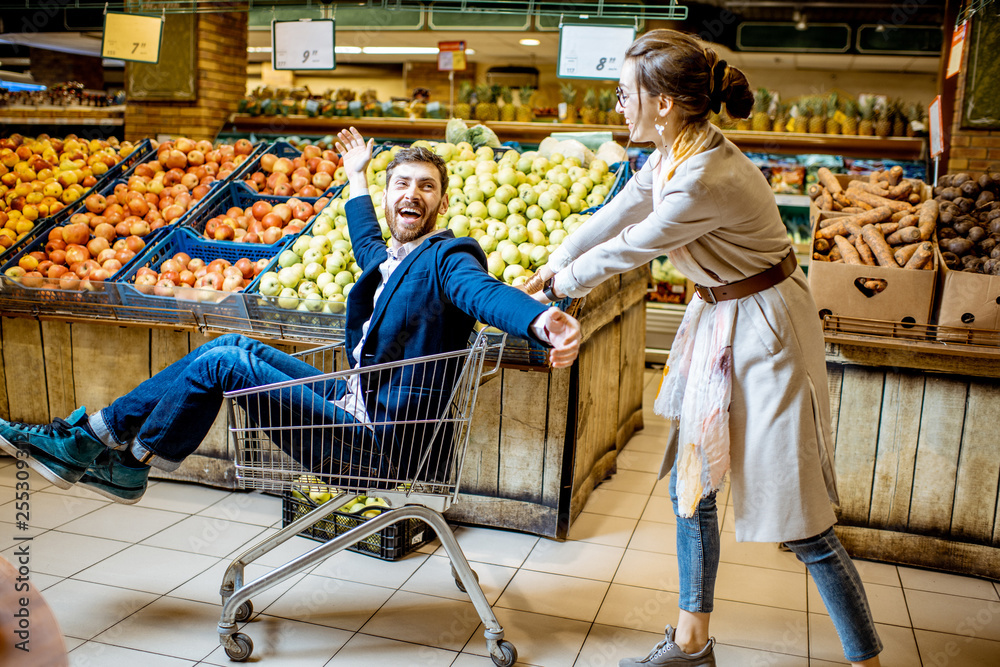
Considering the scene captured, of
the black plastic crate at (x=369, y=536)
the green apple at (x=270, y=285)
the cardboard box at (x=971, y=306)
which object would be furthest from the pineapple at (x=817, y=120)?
the black plastic crate at (x=369, y=536)

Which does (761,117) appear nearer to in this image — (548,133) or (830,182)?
(548,133)

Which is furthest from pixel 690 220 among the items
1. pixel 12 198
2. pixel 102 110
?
pixel 102 110

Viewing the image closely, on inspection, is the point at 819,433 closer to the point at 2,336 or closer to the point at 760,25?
the point at 2,336

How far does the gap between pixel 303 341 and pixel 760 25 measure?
851 cm

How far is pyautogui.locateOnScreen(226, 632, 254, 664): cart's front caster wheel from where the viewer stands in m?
2.17

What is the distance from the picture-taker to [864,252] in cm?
309

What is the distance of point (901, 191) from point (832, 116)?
10.7 feet

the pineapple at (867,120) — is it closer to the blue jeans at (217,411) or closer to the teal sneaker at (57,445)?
the blue jeans at (217,411)

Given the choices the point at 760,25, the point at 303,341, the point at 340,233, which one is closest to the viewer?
the point at 303,341

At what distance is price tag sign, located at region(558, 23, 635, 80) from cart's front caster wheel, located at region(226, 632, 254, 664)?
3.15 meters

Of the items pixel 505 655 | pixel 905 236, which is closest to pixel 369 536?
pixel 505 655

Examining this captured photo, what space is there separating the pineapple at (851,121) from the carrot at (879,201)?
10.2 ft

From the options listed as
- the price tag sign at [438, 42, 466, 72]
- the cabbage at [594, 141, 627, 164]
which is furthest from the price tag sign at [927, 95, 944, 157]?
the price tag sign at [438, 42, 466, 72]

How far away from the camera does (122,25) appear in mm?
4855
